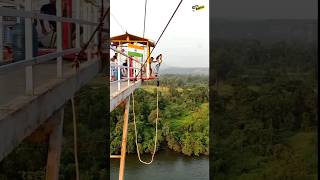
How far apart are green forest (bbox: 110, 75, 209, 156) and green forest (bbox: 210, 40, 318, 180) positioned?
3.11 ft

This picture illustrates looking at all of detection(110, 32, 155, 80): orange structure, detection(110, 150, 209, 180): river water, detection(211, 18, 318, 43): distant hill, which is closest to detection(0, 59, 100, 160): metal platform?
detection(110, 32, 155, 80): orange structure

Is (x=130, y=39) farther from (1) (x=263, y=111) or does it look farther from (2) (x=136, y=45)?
(1) (x=263, y=111)

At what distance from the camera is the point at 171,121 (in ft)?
86.6

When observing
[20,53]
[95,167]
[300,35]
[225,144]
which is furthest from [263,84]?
[20,53]

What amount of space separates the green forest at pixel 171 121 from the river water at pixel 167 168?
0.51 meters

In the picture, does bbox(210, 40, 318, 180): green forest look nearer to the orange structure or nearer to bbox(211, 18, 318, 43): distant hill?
bbox(211, 18, 318, 43): distant hill

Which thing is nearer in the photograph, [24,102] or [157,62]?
[24,102]

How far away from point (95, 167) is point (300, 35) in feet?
56.2

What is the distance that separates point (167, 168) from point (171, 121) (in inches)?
247

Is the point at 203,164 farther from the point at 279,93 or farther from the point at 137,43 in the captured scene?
the point at 137,43

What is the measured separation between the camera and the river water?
1889 centimetres

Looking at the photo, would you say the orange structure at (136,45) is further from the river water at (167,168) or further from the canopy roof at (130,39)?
the river water at (167,168)

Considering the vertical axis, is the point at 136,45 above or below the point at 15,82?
above

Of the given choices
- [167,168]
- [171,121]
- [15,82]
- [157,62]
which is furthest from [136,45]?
[171,121]
